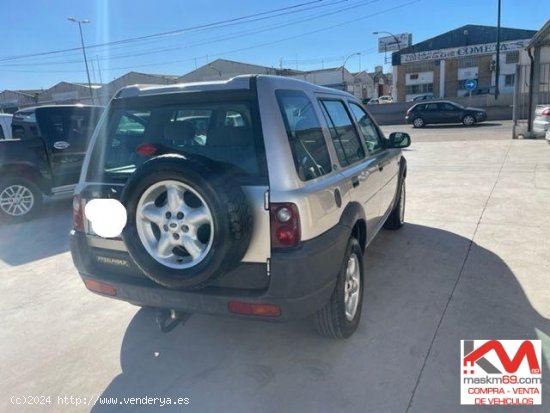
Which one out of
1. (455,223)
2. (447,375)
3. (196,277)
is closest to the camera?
(196,277)

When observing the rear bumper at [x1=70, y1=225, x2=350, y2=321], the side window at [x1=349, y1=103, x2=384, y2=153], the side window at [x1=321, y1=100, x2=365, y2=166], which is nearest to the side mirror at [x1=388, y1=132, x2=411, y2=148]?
the side window at [x1=349, y1=103, x2=384, y2=153]

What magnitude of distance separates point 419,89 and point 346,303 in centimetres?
5115

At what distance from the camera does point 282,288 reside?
7.76ft

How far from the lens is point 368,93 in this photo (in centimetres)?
7931

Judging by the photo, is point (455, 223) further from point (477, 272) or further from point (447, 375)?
point (447, 375)

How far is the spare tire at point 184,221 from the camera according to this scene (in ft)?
7.45

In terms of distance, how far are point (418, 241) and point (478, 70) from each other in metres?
47.8

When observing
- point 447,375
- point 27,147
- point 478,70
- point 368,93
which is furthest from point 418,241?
point 368,93

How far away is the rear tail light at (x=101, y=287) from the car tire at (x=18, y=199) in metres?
4.65

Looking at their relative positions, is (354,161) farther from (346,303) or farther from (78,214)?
(78,214)

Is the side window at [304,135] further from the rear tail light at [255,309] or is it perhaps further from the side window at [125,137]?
the side window at [125,137]

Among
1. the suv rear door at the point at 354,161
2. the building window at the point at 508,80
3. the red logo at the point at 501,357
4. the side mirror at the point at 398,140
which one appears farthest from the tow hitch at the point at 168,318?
the building window at the point at 508,80

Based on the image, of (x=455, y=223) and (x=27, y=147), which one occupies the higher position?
(x=27, y=147)

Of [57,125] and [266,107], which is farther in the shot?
[57,125]
